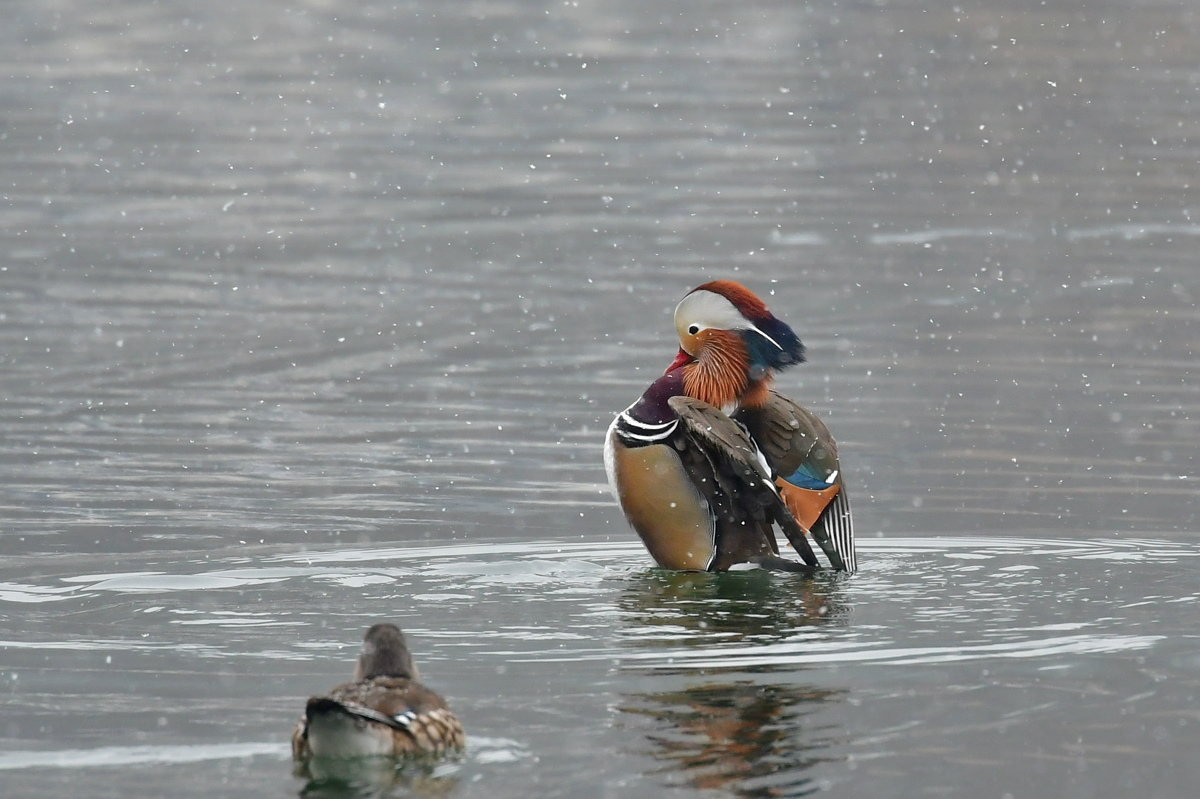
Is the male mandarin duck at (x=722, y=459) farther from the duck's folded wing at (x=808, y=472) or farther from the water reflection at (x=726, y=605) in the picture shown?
the water reflection at (x=726, y=605)

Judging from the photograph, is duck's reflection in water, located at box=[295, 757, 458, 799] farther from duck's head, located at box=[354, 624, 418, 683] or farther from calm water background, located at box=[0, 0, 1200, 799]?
duck's head, located at box=[354, 624, 418, 683]

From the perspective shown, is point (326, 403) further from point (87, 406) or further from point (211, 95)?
point (211, 95)

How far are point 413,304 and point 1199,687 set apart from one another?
1058 centimetres

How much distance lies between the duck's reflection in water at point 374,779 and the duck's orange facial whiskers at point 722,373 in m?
3.52

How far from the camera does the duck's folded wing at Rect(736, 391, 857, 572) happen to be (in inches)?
375

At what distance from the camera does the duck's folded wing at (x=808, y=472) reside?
9516mm

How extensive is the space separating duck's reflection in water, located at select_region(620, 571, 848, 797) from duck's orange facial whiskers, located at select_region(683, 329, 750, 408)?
2.57 ft

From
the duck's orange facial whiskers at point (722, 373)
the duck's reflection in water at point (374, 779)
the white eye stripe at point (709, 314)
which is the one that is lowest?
the duck's reflection in water at point (374, 779)

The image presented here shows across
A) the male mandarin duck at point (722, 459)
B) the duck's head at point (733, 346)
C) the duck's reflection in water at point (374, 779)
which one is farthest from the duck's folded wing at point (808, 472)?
the duck's reflection in water at point (374, 779)

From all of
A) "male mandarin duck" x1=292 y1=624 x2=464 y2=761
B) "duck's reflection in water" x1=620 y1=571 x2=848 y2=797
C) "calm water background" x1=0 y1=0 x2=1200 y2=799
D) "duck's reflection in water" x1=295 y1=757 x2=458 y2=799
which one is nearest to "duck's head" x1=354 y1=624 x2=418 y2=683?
"male mandarin duck" x1=292 y1=624 x2=464 y2=761

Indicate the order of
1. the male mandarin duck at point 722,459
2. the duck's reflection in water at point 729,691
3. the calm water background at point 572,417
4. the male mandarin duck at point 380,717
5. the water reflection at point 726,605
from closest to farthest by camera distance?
the male mandarin duck at point 380,717 < the duck's reflection in water at point 729,691 < the calm water background at point 572,417 < the water reflection at point 726,605 < the male mandarin duck at point 722,459

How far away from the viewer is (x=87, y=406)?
13453 millimetres

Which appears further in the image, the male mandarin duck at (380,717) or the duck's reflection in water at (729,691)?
the duck's reflection in water at (729,691)

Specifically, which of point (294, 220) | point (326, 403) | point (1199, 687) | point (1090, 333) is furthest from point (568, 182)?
point (1199, 687)
